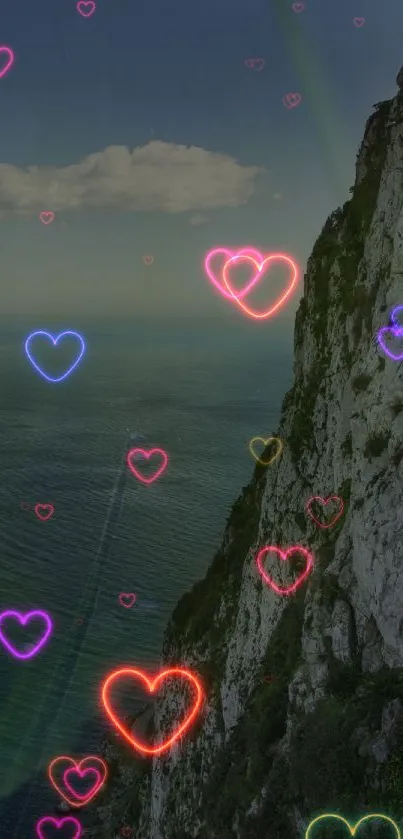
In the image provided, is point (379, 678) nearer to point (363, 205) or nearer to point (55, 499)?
point (363, 205)

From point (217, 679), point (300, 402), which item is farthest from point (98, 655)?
point (300, 402)

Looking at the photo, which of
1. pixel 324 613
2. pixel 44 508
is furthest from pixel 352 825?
pixel 44 508

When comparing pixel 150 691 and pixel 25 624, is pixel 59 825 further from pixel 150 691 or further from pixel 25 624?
pixel 25 624

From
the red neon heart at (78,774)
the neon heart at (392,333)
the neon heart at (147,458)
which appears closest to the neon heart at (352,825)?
the neon heart at (392,333)

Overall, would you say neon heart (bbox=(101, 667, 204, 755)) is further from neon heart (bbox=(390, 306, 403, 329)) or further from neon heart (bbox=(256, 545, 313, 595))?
neon heart (bbox=(390, 306, 403, 329))

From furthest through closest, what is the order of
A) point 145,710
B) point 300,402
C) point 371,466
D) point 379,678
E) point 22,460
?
point 22,460 → point 145,710 → point 300,402 → point 371,466 → point 379,678

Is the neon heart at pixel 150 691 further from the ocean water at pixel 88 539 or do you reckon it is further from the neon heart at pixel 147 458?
the neon heart at pixel 147 458

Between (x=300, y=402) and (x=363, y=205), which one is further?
(x=300, y=402)
